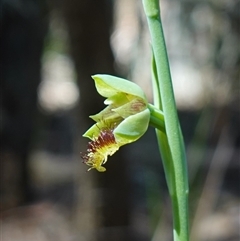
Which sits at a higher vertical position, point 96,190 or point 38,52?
point 38,52

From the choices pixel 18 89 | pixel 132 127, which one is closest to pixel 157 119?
pixel 132 127

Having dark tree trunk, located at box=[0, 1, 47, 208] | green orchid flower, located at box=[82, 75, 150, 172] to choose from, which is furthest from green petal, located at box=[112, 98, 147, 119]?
dark tree trunk, located at box=[0, 1, 47, 208]

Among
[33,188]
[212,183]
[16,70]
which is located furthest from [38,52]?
[212,183]

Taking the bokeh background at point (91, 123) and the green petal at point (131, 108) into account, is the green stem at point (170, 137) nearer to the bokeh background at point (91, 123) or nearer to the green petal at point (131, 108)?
the green petal at point (131, 108)

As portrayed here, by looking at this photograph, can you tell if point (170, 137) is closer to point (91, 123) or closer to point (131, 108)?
point (131, 108)

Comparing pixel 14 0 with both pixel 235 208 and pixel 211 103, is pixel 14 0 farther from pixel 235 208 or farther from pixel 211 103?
pixel 235 208

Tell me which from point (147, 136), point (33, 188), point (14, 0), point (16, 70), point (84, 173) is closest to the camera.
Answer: point (84, 173)

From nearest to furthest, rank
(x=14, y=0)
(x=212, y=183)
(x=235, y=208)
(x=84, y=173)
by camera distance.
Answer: (x=212, y=183) < (x=84, y=173) < (x=14, y=0) < (x=235, y=208)
